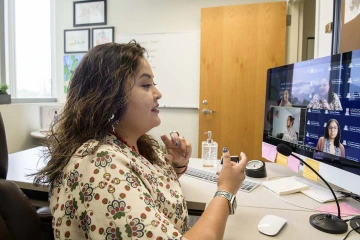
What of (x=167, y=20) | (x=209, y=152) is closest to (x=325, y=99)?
(x=209, y=152)

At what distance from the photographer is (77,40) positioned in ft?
10.5

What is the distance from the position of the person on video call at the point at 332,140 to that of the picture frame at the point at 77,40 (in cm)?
301

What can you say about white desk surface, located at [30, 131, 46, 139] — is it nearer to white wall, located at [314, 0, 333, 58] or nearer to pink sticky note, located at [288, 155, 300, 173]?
pink sticky note, located at [288, 155, 300, 173]

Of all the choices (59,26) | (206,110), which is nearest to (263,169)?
(206,110)

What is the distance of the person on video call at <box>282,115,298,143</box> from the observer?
3.53ft

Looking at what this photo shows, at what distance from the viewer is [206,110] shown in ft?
8.84

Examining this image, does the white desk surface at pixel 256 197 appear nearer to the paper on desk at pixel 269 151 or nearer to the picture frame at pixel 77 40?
the paper on desk at pixel 269 151

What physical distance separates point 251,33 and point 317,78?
1.75 m

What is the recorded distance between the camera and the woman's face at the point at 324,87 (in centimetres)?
92

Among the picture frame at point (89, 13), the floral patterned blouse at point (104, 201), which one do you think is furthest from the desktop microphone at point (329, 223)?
the picture frame at point (89, 13)

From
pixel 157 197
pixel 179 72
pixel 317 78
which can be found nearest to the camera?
pixel 157 197

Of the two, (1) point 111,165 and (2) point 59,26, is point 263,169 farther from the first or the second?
(2) point 59,26

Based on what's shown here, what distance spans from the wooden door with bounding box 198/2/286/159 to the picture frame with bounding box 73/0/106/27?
4.41ft

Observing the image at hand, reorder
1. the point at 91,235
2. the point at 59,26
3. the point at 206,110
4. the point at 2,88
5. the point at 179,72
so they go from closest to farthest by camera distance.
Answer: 1. the point at 91,235
2. the point at 2,88
3. the point at 206,110
4. the point at 179,72
5. the point at 59,26
